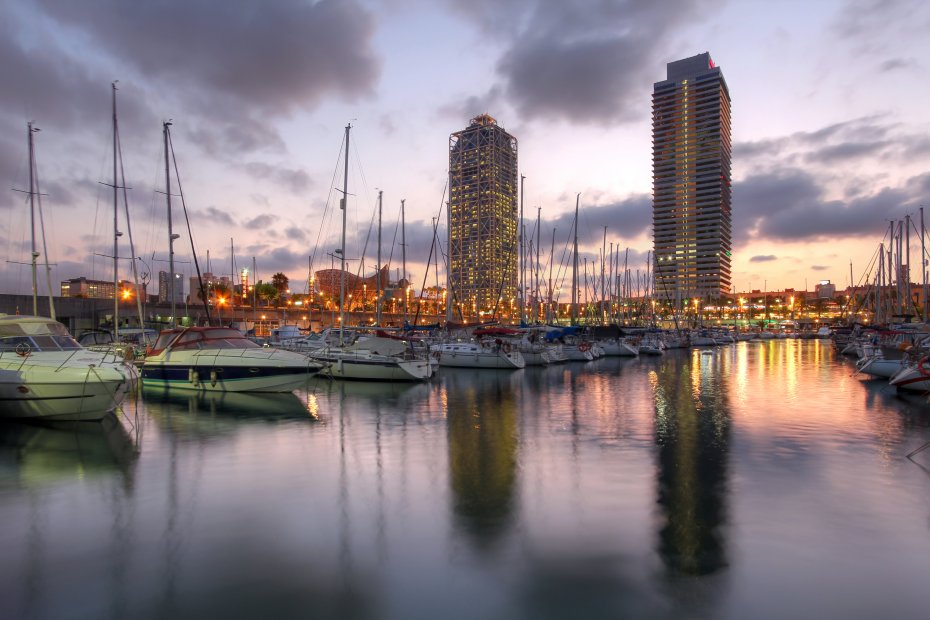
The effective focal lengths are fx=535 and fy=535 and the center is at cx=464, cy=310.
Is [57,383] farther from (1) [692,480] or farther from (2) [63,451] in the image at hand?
(1) [692,480]

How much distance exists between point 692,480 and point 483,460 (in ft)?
14.4

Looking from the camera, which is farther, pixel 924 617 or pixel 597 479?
pixel 597 479

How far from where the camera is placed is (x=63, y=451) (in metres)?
12.7

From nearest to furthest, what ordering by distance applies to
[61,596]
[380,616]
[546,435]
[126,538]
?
[380,616], [61,596], [126,538], [546,435]

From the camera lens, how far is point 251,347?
23.0 meters

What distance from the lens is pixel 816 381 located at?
31047 millimetres

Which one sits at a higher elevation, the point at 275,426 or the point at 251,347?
the point at 251,347

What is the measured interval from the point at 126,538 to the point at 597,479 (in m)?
8.05

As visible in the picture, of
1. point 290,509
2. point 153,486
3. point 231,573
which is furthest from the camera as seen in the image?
point 153,486

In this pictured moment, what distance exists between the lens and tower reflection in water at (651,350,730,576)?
283 inches

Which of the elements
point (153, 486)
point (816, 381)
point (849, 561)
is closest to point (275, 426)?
point (153, 486)

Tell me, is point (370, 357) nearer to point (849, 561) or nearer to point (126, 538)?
point (126, 538)

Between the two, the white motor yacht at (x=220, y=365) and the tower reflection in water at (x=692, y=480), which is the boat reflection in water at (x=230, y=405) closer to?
the white motor yacht at (x=220, y=365)

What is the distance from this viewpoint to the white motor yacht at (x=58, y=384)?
1527 cm
